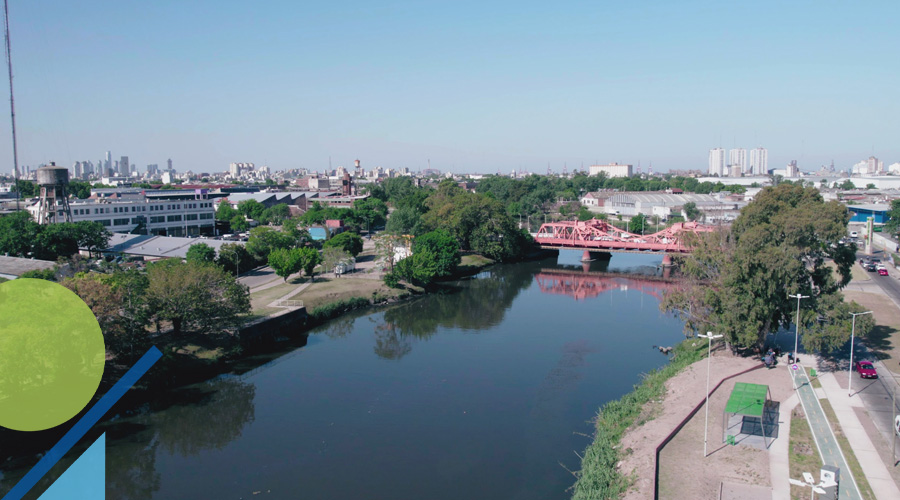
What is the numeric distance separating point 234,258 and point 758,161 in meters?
188

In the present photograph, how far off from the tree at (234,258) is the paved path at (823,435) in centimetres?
2365

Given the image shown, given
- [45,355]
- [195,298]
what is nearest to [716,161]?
[195,298]

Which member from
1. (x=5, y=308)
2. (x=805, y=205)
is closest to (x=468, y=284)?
(x=805, y=205)

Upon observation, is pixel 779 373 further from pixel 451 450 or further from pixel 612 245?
pixel 612 245

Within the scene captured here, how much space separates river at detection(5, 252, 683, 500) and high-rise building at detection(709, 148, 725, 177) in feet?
580

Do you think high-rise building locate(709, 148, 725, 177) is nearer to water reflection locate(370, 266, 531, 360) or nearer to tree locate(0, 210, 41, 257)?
water reflection locate(370, 266, 531, 360)

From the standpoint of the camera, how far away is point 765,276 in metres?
16.1

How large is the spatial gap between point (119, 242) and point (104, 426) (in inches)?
948

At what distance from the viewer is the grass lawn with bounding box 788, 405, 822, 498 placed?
1060 centimetres

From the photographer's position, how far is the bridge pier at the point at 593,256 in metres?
40.5

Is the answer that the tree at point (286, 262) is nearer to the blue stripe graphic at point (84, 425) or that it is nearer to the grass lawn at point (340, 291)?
the grass lawn at point (340, 291)

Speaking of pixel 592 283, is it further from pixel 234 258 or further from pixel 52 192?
pixel 52 192

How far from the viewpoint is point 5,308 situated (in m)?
11.8

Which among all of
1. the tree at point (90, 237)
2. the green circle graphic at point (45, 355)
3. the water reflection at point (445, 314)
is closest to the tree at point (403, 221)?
the water reflection at point (445, 314)
